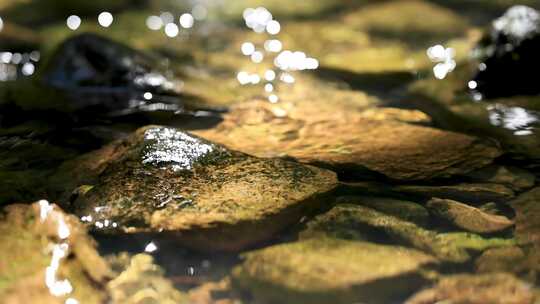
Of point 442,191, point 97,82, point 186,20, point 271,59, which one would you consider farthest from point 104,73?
point 442,191

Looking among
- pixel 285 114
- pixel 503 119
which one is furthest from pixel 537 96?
pixel 285 114

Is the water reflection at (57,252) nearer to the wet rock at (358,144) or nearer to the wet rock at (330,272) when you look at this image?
the wet rock at (330,272)

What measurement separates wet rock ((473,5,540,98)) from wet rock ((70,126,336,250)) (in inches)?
65.8

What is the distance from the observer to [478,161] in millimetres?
2195

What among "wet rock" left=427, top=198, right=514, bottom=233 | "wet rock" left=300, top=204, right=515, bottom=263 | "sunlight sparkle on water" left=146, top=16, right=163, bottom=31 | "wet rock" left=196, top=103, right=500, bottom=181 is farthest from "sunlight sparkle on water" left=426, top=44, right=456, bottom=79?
"sunlight sparkle on water" left=146, top=16, right=163, bottom=31

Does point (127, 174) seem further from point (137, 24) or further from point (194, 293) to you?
point (137, 24)

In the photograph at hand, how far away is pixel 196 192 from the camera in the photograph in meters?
1.87

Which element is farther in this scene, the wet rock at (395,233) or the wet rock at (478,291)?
the wet rock at (395,233)

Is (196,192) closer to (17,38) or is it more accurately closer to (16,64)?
(16,64)

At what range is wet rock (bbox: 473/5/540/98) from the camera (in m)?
3.21

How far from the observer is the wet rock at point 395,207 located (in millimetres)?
1838

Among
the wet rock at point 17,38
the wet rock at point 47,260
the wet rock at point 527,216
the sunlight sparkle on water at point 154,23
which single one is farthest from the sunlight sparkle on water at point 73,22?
the wet rock at point 527,216

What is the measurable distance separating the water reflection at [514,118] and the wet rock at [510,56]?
10.9 inches

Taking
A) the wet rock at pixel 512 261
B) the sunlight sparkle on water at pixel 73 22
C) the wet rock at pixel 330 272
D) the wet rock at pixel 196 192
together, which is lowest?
the wet rock at pixel 512 261
